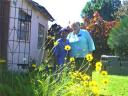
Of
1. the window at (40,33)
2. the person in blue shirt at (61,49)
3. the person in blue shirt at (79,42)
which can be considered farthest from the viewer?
the window at (40,33)

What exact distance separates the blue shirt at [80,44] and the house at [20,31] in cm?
68

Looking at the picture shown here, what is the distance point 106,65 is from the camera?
27469mm

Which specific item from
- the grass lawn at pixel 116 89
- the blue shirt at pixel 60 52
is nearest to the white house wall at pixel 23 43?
the grass lawn at pixel 116 89

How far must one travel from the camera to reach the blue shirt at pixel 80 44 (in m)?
9.91

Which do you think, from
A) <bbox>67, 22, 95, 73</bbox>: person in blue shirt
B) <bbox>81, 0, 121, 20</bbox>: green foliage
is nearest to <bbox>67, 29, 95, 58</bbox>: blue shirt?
<bbox>67, 22, 95, 73</bbox>: person in blue shirt

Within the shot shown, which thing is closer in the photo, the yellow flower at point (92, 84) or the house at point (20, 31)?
the yellow flower at point (92, 84)

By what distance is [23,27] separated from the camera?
1848 cm

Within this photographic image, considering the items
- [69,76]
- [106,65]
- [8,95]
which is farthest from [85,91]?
[106,65]

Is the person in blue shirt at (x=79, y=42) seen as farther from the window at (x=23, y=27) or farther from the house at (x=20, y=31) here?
the window at (x=23, y=27)

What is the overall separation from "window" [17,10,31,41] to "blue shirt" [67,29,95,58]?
6827 mm

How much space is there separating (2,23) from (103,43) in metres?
23.7

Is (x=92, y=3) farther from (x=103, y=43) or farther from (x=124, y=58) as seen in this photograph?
(x=124, y=58)

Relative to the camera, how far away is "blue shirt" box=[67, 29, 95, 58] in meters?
9.91

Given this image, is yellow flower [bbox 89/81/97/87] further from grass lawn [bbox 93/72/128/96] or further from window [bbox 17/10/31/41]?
window [bbox 17/10/31/41]
